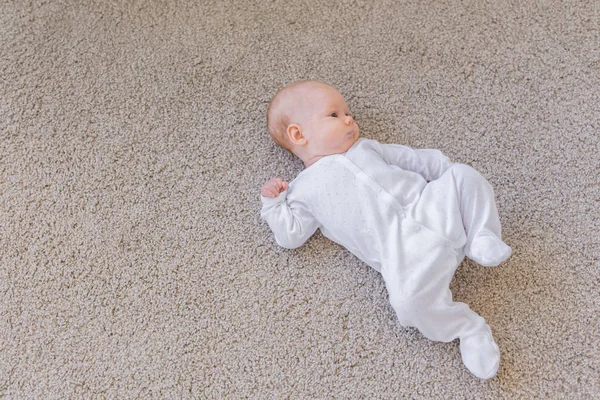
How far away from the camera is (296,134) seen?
1.17 metres

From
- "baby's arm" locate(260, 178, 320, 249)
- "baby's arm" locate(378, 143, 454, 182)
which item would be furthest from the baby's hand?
"baby's arm" locate(378, 143, 454, 182)

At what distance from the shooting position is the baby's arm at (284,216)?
3.81 feet

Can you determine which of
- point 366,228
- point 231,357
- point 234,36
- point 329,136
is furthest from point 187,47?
point 231,357

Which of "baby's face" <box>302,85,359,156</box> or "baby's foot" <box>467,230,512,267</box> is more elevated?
"baby's face" <box>302,85,359,156</box>

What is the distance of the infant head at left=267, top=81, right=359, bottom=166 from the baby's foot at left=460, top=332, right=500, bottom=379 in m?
0.46

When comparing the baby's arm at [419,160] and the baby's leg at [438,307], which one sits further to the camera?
the baby's arm at [419,160]

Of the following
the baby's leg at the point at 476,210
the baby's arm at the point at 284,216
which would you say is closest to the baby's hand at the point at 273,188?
the baby's arm at the point at 284,216

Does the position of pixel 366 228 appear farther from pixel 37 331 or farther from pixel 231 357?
pixel 37 331

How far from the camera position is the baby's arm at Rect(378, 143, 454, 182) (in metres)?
1.19

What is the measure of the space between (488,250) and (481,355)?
0.20 m

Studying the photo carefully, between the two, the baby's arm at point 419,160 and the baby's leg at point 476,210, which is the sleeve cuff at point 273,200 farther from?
the baby's leg at point 476,210

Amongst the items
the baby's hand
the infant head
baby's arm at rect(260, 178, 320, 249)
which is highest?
the infant head

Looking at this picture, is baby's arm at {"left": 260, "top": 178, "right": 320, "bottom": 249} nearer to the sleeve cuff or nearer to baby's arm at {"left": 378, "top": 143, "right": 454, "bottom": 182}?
the sleeve cuff

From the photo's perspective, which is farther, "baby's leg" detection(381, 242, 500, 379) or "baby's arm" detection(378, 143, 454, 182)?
"baby's arm" detection(378, 143, 454, 182)
